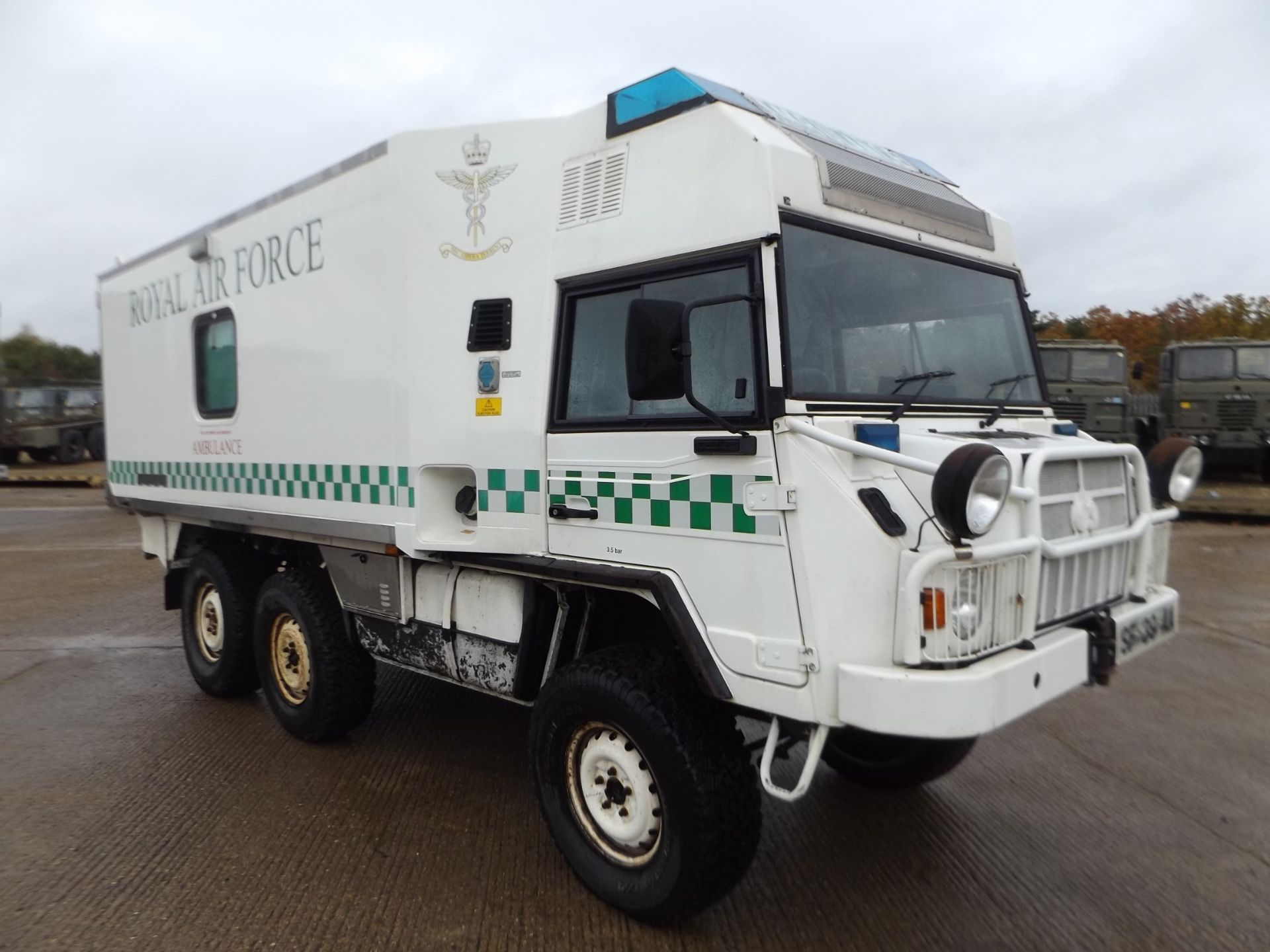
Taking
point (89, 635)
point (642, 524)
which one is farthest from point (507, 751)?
point (89, 635)

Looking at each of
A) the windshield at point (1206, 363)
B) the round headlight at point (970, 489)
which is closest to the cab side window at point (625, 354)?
the round headlight at point (970, 489)

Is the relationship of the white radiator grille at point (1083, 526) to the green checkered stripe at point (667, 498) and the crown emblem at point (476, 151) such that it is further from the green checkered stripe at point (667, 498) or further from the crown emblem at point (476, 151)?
the crown emblem at point (476, 151)

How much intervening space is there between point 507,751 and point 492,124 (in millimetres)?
3034

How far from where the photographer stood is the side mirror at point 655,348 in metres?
2.95

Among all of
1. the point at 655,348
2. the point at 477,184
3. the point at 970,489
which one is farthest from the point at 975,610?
the point at 477,184

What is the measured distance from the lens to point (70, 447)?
24.8 meters

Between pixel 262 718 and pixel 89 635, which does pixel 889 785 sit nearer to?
pixel 262 718

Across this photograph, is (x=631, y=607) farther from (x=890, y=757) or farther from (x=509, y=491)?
(x=890, y=757)

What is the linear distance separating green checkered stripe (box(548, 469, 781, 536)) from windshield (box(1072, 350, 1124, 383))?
14.0 m

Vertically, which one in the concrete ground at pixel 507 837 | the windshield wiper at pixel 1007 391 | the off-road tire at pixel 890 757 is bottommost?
the concrete ground at pixel 507 837

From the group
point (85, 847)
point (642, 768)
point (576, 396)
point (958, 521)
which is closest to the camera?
point (958, 521)

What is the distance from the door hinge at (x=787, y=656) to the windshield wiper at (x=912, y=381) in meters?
0.85

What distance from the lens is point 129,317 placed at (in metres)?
6.29

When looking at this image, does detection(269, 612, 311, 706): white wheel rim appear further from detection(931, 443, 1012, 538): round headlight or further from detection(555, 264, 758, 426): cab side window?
detection(931, 443, 1012, 538): round headlight
